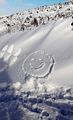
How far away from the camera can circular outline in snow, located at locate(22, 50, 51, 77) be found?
30.4 ft

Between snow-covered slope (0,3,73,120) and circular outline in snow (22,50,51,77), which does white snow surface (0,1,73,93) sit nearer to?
snow-covered slope (0,3,73,120)

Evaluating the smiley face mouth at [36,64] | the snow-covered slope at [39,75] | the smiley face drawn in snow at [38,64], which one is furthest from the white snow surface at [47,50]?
the smiley face mouth at [36,64]

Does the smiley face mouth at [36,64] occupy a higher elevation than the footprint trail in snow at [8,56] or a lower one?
lower

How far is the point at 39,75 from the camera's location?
30.0 feet

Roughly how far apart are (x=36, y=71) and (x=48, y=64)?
0.39m

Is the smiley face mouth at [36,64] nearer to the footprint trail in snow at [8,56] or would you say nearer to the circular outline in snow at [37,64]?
the circular outline in snow at [37,64]

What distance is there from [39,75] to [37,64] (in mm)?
617

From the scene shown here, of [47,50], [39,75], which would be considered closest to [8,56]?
[47,50]

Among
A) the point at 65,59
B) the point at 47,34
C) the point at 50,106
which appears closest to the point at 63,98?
the point at 50,106

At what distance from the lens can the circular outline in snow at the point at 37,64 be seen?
9.27 meters

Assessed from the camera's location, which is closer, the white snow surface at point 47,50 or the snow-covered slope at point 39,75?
the snow-covered slope at point 39,75

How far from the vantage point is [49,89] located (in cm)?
833

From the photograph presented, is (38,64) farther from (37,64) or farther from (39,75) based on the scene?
(39,75)

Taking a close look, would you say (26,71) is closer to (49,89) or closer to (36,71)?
(36,71)
